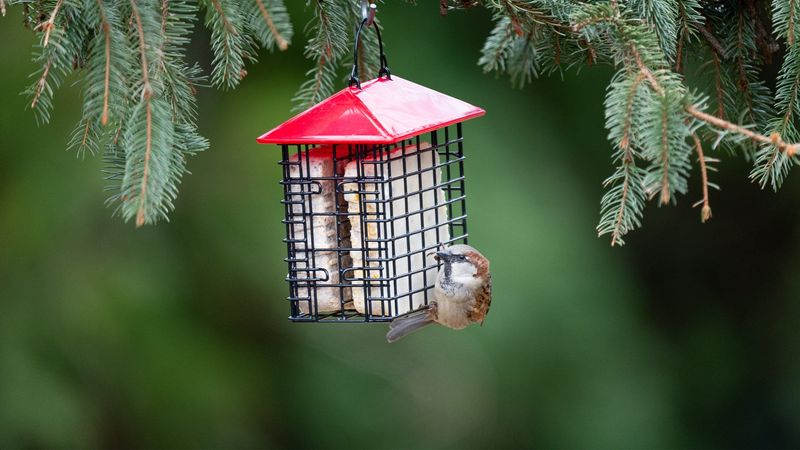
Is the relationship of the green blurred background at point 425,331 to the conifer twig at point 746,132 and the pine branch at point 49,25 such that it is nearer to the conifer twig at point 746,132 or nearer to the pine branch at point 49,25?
the pine branch at point 49,25

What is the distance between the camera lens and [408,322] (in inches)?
100

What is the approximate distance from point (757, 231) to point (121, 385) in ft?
10.6

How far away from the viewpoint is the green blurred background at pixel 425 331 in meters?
4.39

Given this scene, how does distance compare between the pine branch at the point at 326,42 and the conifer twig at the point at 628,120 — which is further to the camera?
the pine branch at the point at 326,42

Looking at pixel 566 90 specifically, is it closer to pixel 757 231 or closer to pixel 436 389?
pixel 757 231

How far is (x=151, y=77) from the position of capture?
2027 mm

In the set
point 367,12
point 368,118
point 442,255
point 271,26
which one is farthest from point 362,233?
point 271,26

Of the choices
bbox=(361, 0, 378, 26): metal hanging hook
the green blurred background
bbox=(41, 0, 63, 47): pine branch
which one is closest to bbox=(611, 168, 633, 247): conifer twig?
bbox=(361, 0, 378, 26): metal hanging hook

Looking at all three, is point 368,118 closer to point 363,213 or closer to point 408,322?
point 363,213

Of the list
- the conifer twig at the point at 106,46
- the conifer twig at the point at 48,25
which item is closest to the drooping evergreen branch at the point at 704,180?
the conifer twig at the point at 106,46

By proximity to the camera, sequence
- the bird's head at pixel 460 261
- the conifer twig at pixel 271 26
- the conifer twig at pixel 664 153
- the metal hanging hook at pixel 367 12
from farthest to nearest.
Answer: the bird's head at pixel 460 261 < the metal hanging hook at pixel 367 12 < the conifer twig at pixel 664 153 < the conifer twig at pixel 271 26

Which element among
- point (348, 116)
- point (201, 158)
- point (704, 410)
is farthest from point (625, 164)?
point (704, 410)

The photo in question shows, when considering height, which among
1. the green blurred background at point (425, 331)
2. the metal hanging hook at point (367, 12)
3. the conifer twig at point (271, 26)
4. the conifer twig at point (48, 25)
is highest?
the metal hanging hook at point (367, 12)

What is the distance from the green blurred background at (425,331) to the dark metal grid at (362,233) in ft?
5.79
